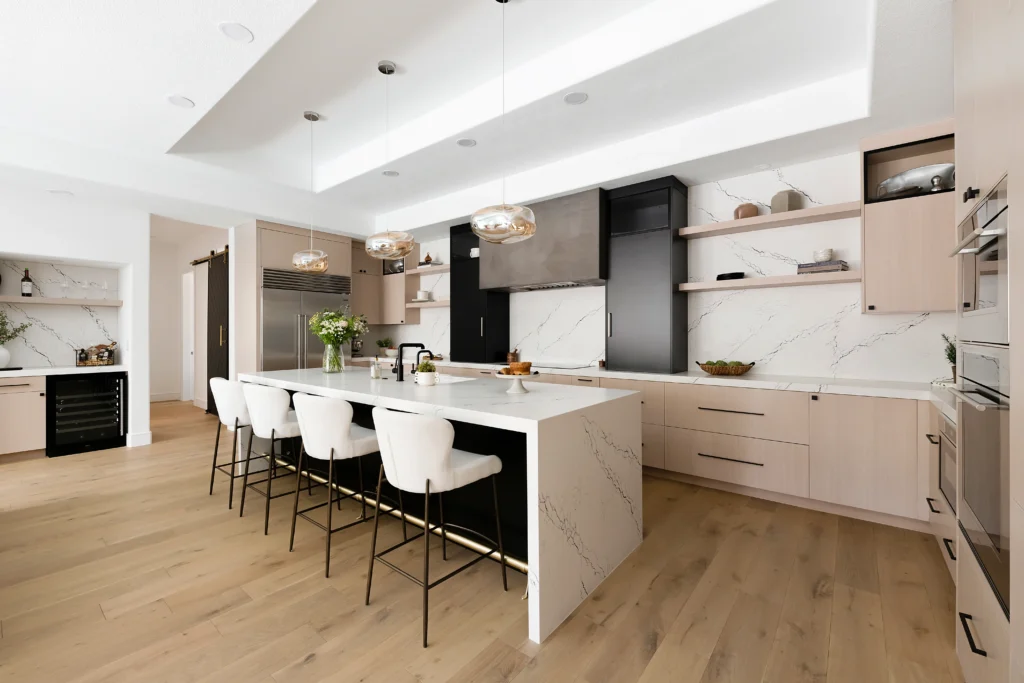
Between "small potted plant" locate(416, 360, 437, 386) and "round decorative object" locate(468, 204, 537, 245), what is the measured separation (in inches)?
36.7

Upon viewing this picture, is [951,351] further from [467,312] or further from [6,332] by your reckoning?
[6,332]

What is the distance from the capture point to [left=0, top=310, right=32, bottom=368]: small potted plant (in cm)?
467

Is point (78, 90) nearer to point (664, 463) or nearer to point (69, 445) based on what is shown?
point (69, 445)

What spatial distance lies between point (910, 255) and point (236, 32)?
4.14 meters

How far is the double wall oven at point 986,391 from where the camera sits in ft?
3.90

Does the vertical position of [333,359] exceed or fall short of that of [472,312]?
it falls short

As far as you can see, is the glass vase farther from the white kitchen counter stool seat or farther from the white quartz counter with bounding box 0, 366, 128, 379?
the white quartz counter with bounding box 0, 366, 128, 379

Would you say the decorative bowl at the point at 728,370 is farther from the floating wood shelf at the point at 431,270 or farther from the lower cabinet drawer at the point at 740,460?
the floating wood shelf at the point at 431,270

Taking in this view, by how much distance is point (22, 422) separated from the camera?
454 cm

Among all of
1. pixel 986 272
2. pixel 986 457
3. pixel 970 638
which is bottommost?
pixel 970 638

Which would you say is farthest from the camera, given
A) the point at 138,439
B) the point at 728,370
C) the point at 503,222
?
the point at 138,439

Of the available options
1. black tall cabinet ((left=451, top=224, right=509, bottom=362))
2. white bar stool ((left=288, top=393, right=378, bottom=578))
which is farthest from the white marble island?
black tall cabinet ((left=451, top=224, right=509, bottom=362))

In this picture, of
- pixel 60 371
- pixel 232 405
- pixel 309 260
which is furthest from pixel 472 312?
pixel 60 371

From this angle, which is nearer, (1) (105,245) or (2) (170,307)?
(1) (105,245)
